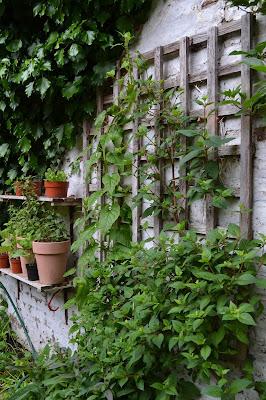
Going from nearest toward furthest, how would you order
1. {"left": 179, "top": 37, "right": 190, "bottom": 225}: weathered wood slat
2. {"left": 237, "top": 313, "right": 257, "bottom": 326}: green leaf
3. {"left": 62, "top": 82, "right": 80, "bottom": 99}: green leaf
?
{"left": 237, "top": 313, "right": 257, "bottom": 326}: green leaf < {"left": 179, "top": 37, "right": 190, "bottom": 225}: weathered wood slat < {"left": 62, "top": 82, "right": 80, "bottom": 99}: green leaf

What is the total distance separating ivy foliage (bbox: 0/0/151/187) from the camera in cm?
202

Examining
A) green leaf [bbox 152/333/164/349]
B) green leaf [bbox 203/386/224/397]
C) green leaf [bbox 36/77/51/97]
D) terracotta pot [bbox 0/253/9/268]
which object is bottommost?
green leaf [bbox 203/386/224/397]

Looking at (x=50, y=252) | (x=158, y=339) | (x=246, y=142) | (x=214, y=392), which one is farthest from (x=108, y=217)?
(x=214, y=392)

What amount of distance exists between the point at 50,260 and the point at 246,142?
1425mm

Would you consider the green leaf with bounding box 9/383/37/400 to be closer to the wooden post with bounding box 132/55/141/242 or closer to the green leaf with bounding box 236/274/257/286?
the wooden post with bounding box 132/55/141/242

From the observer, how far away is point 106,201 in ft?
7.13

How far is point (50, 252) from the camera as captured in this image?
2232 mm

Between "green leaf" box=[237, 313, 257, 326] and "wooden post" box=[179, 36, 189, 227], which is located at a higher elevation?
"wooden post" box=[179, 36, 189, 227]

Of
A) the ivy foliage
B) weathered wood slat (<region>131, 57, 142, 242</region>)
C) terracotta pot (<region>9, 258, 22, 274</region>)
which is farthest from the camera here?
terracotta pot (<region>9, 258, 22, 274</region>)

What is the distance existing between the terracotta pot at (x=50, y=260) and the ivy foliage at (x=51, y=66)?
25.6 inches

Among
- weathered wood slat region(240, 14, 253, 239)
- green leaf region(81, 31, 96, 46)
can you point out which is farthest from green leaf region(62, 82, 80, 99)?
weathered wood slat region(240, 14, 253, 239)

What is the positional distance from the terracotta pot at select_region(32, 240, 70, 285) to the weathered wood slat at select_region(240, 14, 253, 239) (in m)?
1.26

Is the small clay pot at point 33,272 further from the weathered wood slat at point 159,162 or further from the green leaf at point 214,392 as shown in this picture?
the green leaf at point 214,392

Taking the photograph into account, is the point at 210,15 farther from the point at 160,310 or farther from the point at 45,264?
the point at 45,264
